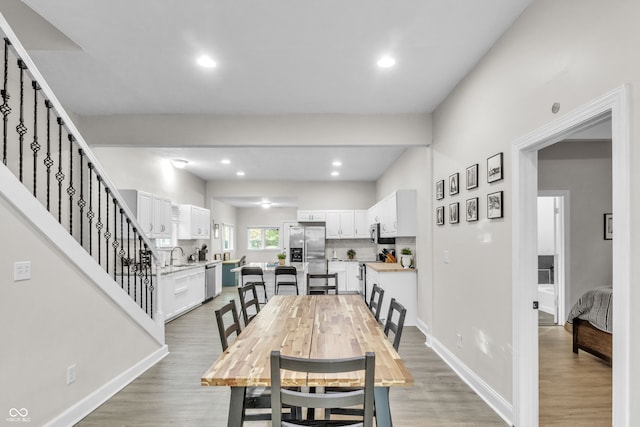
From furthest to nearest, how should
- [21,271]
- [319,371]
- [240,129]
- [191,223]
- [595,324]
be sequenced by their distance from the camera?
[191,223], [240,129], [595,324], [21,271], [319,371]

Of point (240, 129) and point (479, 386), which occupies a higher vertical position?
point (240, 129)

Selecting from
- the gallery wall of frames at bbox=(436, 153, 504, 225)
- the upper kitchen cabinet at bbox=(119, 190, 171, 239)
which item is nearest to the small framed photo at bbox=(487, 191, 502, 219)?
the gallery wall of frames at bbox=(436, 153, 504, 225)

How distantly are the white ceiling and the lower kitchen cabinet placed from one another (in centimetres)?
277

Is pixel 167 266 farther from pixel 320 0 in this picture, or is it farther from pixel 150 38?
pixel 320 0

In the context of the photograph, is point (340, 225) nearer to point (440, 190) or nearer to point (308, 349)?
point (440, 190)

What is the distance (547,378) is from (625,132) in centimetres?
284

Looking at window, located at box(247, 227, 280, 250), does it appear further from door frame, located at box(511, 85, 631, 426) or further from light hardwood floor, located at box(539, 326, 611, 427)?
door frame, located at box(511, 85, 631, 426)

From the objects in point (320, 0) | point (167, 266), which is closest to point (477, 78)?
point (320, 0)

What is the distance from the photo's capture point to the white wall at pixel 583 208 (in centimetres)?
523

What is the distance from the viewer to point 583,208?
525 centimetres

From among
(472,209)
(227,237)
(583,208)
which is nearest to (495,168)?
(472,209)

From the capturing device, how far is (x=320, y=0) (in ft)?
7.55

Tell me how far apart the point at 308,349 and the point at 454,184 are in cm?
254

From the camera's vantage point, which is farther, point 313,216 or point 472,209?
point 313,216
